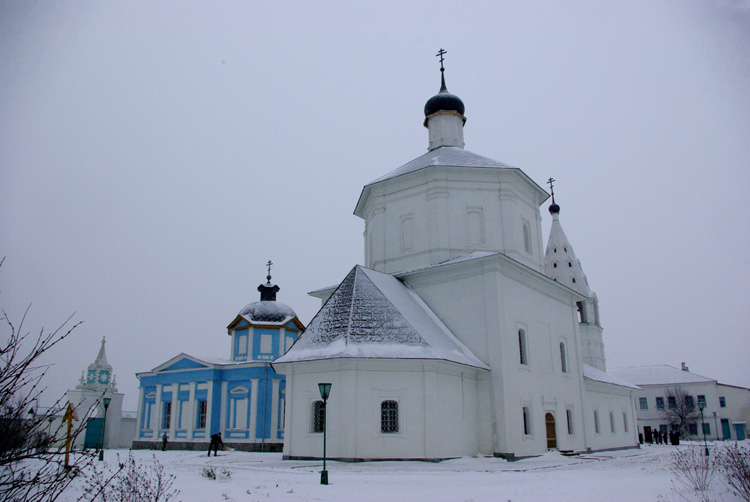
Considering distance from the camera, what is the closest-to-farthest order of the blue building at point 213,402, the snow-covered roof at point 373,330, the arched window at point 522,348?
the snow-covered roof at point 373,330 < the arched window at point 522,348 < the blue building at point 213,402

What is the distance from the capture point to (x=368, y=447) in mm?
17500

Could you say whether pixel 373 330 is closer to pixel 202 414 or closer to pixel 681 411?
pixel 202 414

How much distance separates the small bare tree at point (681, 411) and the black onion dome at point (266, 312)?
Result: 39.2m

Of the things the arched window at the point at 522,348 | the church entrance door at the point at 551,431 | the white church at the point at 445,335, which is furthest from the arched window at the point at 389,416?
the church entrance door at the point at 551,431

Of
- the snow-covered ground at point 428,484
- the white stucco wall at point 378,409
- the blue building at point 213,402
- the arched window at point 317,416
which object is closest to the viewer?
the snow-covered ground at point 428,484

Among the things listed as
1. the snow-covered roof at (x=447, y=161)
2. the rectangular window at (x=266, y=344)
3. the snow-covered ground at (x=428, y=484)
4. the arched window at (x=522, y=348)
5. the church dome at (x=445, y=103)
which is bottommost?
the snow-covered ground at (x=428, y=484)

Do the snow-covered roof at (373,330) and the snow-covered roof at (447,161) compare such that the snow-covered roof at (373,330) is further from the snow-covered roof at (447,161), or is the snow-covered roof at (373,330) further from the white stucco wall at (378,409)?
the snow-covered roof at (447,161)

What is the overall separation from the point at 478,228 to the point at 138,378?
77.7ft

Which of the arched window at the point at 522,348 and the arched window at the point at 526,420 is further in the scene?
the arched window at the point at 522,348

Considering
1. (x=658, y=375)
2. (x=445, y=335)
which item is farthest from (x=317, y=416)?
(x=658, y=375)

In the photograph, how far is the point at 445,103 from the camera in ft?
91.8

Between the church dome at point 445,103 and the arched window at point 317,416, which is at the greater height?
the church dome at point 445,103

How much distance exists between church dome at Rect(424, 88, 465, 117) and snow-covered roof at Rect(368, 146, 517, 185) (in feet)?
7.55

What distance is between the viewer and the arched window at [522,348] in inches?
856
